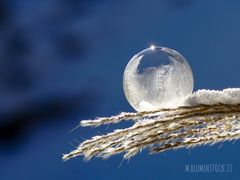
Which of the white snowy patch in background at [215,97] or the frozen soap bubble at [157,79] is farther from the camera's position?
the frozen soap bubble at [157,79]

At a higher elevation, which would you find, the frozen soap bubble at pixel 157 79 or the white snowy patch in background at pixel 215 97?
the frozen soap bubble at pixel 157 79

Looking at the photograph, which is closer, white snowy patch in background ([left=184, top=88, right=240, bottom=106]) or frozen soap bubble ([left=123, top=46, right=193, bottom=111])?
white snowy patch in background ([left=184, top=88, right=240, bottom=106])

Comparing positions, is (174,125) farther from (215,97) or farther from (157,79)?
Answer: (157,79)

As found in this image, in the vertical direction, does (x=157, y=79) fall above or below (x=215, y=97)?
above

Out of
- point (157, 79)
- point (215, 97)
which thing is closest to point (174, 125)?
point (215, 97)

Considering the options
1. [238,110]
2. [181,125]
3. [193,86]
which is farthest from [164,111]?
[193,86]

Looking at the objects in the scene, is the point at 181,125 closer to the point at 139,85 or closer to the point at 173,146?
the point at 173,146

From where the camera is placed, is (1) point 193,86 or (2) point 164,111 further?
(1) point 193,86

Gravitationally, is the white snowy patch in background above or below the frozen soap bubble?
below
